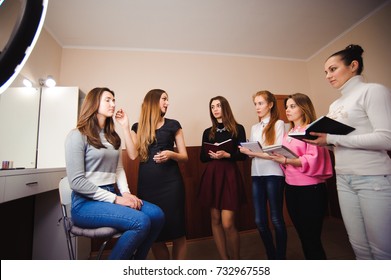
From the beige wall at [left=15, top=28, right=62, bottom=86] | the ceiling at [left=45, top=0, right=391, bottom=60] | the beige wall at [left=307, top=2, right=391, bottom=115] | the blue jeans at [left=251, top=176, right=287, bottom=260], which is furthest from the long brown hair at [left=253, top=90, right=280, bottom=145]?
the beige wall at [left=15, top=28, right=62, bottom=86]

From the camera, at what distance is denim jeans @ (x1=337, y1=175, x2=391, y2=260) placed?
648mm

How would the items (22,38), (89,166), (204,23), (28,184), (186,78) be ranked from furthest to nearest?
(186,78)
(204,23)
(28,184)
(89,166)
(22,38)

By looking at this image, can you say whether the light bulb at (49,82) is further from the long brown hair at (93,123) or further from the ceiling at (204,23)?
the long brown hair at (93,123)

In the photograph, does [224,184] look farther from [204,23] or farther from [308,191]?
[204,23]

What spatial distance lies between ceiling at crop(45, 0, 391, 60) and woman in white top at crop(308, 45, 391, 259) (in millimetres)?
1103

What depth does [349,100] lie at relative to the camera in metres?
0.75

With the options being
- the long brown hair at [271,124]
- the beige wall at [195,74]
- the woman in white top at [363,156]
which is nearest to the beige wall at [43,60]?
the beige wall at [195,74]

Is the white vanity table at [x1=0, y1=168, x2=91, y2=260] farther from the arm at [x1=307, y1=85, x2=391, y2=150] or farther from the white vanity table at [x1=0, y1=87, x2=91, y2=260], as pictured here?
the arm at [x1=307, y1=85, x2=391, y2=150]

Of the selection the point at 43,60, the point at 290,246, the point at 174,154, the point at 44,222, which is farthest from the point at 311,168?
the point at 43,60

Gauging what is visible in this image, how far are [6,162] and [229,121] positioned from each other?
1.50m

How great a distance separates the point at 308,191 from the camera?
0.91m

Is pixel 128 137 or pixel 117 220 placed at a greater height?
pixel 128 137

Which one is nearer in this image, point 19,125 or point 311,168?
point 311,168
